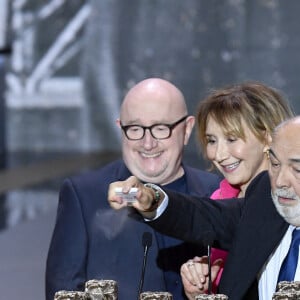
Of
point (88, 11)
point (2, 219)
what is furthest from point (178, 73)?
point (2, 219)

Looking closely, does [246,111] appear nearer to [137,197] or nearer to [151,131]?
[151,131]

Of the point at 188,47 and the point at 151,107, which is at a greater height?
the point at 188,47

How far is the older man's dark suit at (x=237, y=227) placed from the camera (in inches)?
114

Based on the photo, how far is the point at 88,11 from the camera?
12.1 meters

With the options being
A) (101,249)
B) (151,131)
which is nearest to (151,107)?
(151,131)

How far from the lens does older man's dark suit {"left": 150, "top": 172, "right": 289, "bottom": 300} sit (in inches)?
114

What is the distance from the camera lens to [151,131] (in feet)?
11.2

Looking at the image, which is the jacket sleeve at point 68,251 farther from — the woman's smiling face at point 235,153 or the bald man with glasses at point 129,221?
the woman's smiling face at point 235,153

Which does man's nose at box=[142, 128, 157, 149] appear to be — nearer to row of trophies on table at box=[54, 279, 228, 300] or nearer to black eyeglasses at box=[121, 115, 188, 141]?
black eyeglasses at box=[121, 115, 188, 141]

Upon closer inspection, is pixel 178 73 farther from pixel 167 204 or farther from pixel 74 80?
pixel 167 204

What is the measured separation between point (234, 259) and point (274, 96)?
60 centimetres

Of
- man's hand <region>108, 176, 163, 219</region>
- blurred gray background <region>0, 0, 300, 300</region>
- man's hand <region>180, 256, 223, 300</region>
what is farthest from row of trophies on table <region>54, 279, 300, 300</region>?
blurred gray background <region>0, 0, 300, 300</region>

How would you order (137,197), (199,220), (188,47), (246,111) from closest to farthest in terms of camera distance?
(137,197) → (199,220) → (246,111) → (188,47)

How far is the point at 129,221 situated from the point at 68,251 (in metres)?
0.24
